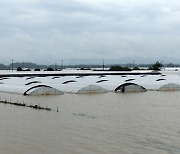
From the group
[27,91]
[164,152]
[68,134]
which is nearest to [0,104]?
[27,91]

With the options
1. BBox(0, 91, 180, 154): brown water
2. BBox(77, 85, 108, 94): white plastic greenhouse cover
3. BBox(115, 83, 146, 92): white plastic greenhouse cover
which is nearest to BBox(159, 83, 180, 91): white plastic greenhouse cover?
BBox(115, 83, 146, 92): white plastic greenhouse cover

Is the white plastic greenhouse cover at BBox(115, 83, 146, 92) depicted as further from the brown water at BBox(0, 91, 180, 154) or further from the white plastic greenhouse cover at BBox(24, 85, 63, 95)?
the brown water at BBox(0, 91, 180, 154)

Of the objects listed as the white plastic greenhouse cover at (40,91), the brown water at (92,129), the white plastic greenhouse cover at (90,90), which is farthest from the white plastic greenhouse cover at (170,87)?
the brown water at (92,129)

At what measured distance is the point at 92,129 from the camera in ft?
28.7

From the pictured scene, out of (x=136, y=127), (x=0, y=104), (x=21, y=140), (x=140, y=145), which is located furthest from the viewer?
(x=0, y=104)

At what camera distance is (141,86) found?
19.1 m

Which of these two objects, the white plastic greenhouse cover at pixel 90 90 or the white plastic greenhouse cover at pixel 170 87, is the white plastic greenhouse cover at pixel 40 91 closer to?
the white plastic greenhouse cover at pixel 90 90

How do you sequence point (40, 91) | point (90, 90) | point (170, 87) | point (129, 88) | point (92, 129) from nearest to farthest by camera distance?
point (92, 129)
point (40, 91)
point (90, 90)
point (129, 88)
point (170, 87)

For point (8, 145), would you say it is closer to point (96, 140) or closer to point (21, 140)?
point (21, 140)

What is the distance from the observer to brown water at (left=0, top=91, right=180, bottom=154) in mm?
7031

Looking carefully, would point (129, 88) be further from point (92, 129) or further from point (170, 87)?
point (92, 129)

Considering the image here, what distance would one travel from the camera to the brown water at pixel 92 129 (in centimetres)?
703

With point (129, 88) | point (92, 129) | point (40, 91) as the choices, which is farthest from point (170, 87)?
point (92, 129)

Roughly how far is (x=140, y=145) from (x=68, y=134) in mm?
1852
